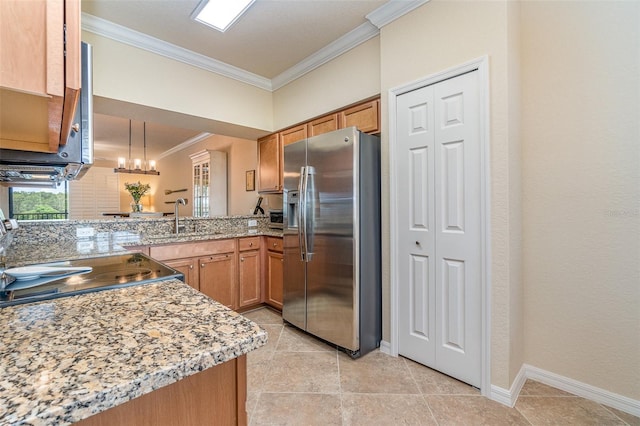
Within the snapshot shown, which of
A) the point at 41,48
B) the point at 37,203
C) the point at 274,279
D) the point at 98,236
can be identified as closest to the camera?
the point at 41,48

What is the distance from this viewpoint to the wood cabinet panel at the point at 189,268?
8.66 ft

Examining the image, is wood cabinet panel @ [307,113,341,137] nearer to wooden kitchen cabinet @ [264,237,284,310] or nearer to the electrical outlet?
wooden kitchen cabinet @ [264,237,284,310]

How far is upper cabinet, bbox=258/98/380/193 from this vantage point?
2471 millimetres

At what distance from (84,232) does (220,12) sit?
7.30 feet

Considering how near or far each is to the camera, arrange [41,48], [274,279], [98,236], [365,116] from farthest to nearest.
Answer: [274,279] < [98,236] < [365,116] < [41,48]

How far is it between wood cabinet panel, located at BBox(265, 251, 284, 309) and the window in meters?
4.48

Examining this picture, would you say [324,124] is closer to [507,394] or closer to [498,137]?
[498,137]

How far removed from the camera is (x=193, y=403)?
60cm

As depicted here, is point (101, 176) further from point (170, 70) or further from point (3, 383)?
point (3, 383)

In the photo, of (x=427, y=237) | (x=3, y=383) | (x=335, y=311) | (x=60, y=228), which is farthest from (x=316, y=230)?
(x=60, y=228)

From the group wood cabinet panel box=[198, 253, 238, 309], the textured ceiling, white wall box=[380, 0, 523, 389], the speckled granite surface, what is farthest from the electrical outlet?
white wall box=[380, 0, 523, 389]

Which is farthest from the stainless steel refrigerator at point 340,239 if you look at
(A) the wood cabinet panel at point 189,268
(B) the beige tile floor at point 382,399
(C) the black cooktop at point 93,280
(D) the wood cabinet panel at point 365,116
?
(C) the black cooktop at point 93,280

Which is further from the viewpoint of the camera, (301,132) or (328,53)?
(301,132)

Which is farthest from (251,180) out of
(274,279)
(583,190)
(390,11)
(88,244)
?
(583,190)
